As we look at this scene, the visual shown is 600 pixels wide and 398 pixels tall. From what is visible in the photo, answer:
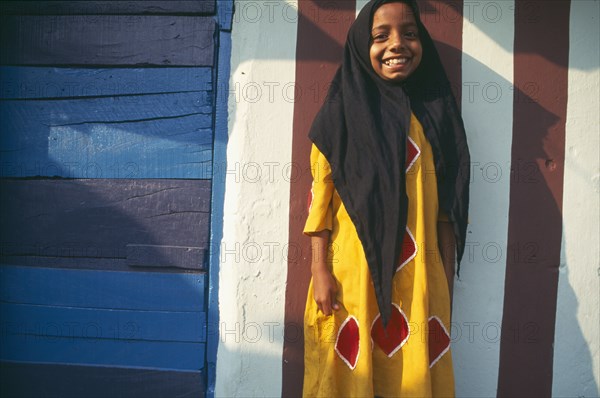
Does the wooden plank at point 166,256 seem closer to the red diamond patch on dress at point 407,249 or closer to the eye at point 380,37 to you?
the red diamond patch on dress at point 407,249

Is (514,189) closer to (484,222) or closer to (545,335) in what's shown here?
(484,222)

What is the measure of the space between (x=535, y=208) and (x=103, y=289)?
78.7 inches

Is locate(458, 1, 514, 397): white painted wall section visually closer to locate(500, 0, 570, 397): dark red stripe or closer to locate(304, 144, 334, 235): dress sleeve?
locate(500, 0, 570, 397): dark red stripe

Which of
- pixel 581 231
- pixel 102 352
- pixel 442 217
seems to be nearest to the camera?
pixel 442 217

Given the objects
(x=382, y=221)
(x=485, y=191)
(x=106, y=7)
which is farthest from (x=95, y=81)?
(x=485, y=191)

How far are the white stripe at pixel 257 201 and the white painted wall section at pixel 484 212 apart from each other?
2.62ft

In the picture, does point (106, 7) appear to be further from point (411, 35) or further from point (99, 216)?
point (411, 35)

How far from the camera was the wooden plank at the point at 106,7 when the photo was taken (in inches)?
82.0

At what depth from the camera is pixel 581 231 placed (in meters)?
2.03

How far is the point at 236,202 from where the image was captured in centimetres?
207

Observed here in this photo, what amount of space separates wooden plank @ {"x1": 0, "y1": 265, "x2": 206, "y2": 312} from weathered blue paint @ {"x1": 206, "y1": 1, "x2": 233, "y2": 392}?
6 cm

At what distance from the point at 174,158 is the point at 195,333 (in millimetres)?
807

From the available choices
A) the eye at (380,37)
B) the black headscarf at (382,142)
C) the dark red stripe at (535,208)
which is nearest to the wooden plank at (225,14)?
the black headscarf at (382,142)

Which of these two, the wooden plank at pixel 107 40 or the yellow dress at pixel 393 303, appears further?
the wooden plank at pixel 107 40
